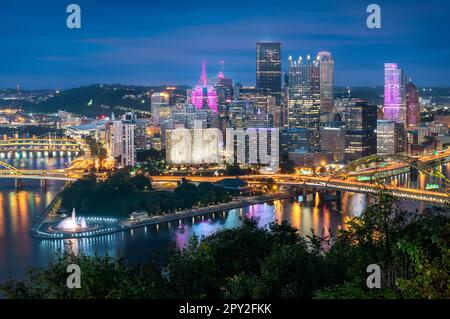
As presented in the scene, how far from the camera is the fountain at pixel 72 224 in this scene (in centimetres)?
899

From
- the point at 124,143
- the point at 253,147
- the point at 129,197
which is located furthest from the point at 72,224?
the point at 124,143

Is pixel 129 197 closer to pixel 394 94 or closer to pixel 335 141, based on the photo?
pixel 335 141

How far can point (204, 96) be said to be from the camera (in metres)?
22.1

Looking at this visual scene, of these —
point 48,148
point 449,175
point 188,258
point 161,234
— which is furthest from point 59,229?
point 48,148

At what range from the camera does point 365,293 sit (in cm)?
243

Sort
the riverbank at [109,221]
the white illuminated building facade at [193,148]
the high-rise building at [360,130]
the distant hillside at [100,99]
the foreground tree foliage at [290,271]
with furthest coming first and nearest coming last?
the distant hillside at [100,99] < the high-rise building at [360,130] < the white illuminated building facade at [193,148] < the riverbank at [109,221] < the foreground tree foliage at [290,271]

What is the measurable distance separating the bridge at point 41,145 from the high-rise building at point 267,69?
6811 millimetres

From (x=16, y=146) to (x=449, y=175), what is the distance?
1305 cm

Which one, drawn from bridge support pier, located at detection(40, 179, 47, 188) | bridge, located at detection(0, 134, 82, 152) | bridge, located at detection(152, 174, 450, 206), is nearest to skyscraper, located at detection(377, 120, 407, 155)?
bridge, located at detection(152, 174, 450, 206)

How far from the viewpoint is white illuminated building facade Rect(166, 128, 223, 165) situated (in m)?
16.2

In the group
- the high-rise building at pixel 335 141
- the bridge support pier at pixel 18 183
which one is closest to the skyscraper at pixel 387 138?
the high-rise building at pixel 335 141

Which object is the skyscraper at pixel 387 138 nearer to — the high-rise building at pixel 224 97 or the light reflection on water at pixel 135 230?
the high-rise building at pixel 224 97

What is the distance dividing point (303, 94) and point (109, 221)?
1420 centimetres
